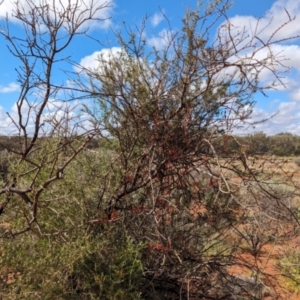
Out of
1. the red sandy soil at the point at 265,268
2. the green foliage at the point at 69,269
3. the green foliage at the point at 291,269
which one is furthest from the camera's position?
the green foliage at the point at 291,269

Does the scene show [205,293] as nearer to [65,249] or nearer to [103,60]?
[65,249]

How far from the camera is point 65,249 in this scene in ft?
13.1

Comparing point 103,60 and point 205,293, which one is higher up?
point 103,60

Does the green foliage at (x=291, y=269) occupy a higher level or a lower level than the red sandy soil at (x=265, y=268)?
lower

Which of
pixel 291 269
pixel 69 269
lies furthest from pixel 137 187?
pixel 291 269

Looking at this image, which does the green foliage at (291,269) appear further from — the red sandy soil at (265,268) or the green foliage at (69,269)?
the green foliage at (69,269)

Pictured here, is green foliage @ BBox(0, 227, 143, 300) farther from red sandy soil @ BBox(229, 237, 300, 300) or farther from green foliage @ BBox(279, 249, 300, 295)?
green foliage @ BBox(279, 249, 300, 295)

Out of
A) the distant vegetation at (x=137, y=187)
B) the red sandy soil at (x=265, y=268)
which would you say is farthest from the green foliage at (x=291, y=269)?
the distant vegetation at (x=137, y=187)

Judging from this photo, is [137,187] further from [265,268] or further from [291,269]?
[291,269]

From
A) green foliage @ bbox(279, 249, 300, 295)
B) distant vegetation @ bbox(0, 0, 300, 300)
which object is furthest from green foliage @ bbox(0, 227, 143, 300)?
green foliage @ bbox(279, 249, 300, 295)

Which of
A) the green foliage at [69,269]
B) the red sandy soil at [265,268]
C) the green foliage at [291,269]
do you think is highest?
the green foliage at [69,269]

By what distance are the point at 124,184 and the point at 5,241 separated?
124 centimetres

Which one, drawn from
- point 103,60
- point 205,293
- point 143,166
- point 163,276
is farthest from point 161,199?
point 103,60

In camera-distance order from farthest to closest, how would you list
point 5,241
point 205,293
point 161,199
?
point 205,293 → point 161,199 → point 5,241
